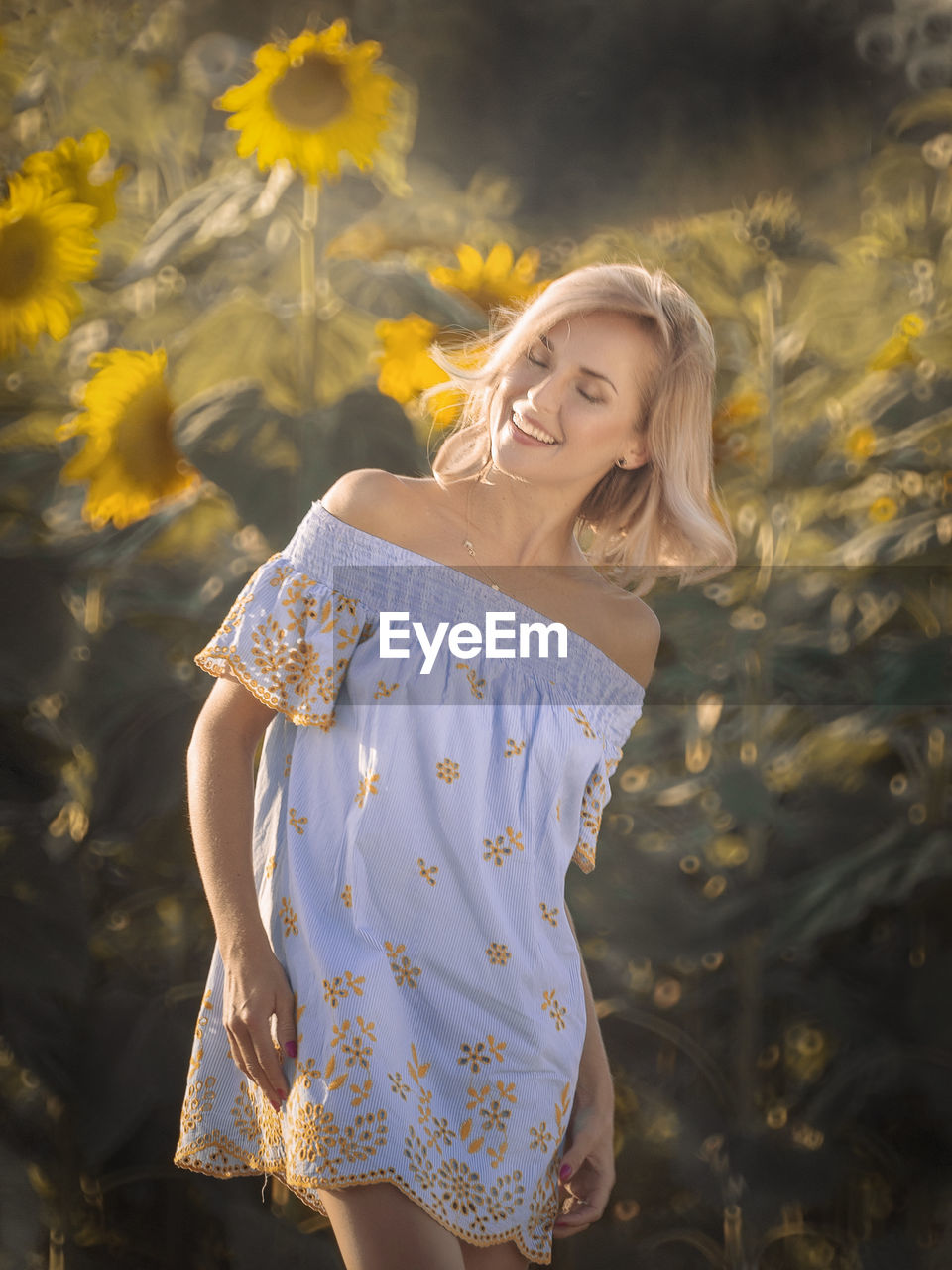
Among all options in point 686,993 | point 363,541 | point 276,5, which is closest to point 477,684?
point 363,541

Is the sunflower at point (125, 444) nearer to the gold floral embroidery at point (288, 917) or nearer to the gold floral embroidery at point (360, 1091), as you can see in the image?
the gold floral embroidery at point (288, 917)

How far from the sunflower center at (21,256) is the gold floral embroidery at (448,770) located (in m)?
0.69

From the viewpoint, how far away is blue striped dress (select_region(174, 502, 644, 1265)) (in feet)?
2.92

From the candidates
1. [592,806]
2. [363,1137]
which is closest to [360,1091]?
[363,1137]

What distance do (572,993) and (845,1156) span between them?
384 millimetres

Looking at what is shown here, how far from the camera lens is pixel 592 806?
3.55ft

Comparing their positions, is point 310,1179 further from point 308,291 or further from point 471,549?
point 308,291

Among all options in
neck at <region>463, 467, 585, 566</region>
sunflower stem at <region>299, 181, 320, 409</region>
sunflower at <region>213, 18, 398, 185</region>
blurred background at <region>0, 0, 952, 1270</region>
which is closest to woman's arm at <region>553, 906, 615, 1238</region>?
blurred background at <region>0, 0, 952, 1270</region>

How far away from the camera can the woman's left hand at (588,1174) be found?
1030 millimetres

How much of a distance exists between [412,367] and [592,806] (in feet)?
1.60

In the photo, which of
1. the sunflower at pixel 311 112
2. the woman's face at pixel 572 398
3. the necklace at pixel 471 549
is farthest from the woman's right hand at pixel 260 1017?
the sunflower at pixel 311 112

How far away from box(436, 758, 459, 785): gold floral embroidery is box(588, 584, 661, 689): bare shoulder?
0.71 ft

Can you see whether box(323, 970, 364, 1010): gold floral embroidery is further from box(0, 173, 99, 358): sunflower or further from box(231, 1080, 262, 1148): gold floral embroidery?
box(0, 173, 99, 358): sunflower

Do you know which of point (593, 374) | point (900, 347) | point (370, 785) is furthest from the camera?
point (900, 347)
